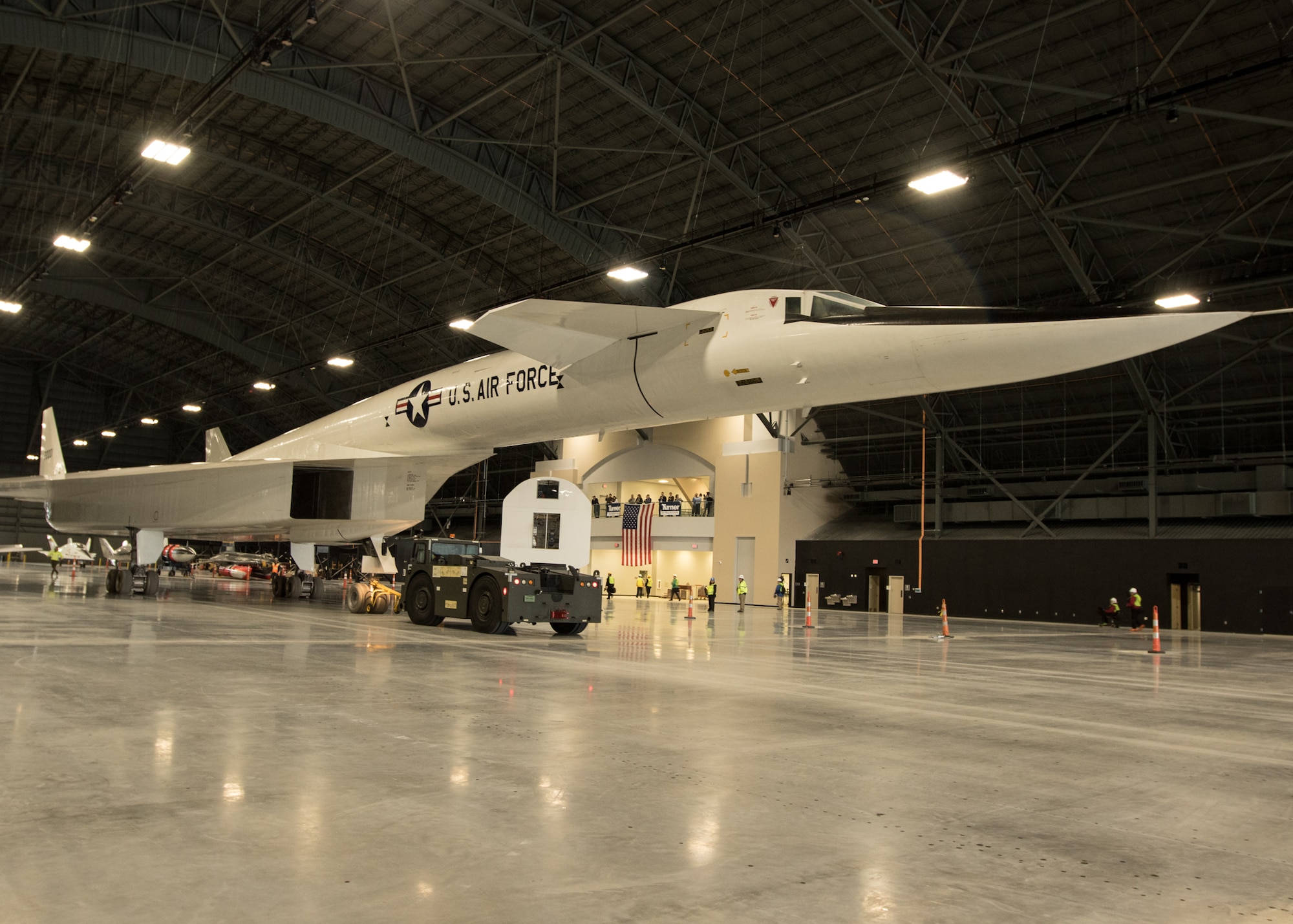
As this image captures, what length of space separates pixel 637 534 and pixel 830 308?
30510 mm

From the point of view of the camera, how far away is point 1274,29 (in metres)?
16.9

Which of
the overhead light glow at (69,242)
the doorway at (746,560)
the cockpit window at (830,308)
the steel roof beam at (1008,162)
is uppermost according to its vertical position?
the steel roof beam at (1008,162)

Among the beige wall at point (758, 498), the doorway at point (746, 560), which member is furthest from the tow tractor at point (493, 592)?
the doorway at point (746, 560)

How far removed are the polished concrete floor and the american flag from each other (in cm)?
2935

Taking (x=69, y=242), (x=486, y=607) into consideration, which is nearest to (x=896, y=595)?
(x=486, y=607)

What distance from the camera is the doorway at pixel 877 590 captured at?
35.2 m

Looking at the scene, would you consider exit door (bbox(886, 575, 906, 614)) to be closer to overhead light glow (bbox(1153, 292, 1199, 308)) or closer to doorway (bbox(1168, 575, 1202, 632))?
doorway (bbox(1168, 575, 1202, 632))

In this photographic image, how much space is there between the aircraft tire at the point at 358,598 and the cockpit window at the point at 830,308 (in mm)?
12986

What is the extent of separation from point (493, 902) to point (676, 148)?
2291cm

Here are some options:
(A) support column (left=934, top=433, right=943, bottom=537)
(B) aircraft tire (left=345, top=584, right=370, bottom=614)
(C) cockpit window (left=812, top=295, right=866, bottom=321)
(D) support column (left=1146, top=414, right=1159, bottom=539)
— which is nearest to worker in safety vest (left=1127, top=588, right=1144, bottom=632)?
(D) support column (left=1146, top=414, right=1159, bottom=539)

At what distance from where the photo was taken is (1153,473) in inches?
1150

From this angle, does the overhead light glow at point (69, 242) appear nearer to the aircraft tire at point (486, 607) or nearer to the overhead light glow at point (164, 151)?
the overhead light glow at point (164, 151)

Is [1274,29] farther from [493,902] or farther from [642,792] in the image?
[493,902]

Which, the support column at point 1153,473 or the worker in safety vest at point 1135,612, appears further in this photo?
the support column at point 1153,473
